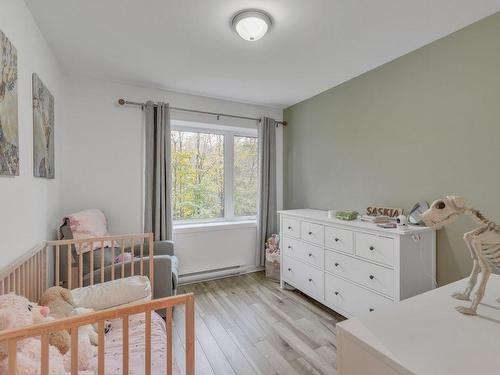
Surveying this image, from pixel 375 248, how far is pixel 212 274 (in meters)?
2.11

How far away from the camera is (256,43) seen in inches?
81.5

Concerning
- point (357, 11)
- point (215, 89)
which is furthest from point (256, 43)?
point (215, 89)

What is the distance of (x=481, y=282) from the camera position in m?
1.02

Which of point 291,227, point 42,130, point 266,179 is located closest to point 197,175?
point 266,179

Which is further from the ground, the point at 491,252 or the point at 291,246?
the point at 491,252

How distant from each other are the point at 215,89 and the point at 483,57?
2.41m

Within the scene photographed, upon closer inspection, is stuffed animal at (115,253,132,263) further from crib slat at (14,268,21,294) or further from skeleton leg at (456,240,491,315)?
skeleton leg at (456,240,491,315)

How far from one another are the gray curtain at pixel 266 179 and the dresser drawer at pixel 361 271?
1280 mm

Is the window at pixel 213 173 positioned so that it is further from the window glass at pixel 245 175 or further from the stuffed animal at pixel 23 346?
the stuffed animal at pixel 23 346

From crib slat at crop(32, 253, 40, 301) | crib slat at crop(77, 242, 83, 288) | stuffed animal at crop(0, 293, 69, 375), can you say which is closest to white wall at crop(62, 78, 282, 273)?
crib slat at crop(77, 242, 83, 288)

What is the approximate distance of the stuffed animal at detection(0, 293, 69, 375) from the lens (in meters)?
0.88

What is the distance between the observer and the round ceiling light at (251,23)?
5.59ft

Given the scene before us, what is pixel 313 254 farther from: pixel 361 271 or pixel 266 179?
pixel 266 179

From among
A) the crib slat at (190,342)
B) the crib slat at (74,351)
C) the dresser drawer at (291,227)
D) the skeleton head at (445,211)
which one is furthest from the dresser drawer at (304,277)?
the crib slat at (74,351)
